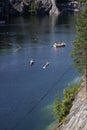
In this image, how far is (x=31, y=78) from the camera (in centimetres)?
10725

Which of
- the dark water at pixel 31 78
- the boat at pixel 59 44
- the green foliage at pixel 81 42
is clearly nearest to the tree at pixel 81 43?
the green foliage at pixel 81 42

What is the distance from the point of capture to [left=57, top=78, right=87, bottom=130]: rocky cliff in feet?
182

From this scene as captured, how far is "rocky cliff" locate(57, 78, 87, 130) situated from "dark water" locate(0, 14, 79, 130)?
926cm

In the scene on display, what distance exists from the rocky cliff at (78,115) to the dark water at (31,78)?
9259mm

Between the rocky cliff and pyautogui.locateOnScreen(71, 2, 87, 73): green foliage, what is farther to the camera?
pyautogui.locateOnScreen(71, 2, 87, 73): green foliage

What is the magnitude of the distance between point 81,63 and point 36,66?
1911 inches

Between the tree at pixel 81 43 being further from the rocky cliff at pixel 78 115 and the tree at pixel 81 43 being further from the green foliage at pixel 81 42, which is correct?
the rocky cliff at pixel 78 115

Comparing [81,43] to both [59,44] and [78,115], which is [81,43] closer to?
A: [78,115]

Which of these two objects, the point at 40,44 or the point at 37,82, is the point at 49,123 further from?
the point at 40,44

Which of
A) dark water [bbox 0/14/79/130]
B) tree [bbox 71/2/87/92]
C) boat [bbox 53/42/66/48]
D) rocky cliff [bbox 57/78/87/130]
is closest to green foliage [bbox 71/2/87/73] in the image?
tree [bbox 71/2/87/92]

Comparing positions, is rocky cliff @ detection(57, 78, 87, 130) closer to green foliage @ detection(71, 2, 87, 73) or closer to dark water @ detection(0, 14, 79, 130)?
green foliage @ detection(71, 2, 87, 73)

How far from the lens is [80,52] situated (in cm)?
7112

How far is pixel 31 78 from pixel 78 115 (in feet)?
161

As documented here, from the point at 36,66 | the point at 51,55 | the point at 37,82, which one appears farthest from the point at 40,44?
the point at 37,82
